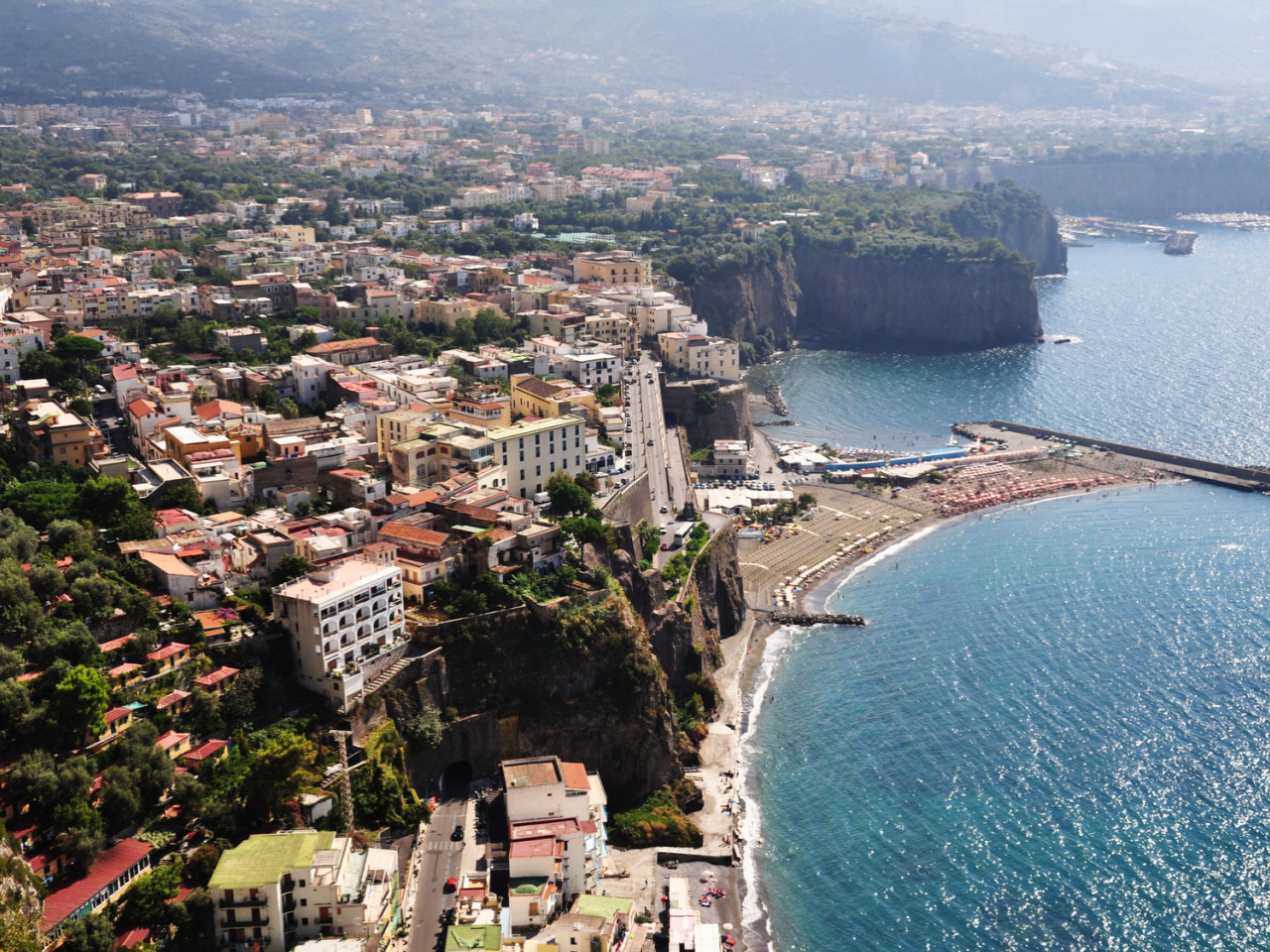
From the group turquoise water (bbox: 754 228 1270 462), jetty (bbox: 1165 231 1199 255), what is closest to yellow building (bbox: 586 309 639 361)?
turquoise water (bbox: 754 228 1270 462)

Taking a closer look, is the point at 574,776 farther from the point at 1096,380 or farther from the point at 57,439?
the point at 1096,380

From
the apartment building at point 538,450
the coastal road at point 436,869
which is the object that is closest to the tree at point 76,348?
the apartment building at point 538,450

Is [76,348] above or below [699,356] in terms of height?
above

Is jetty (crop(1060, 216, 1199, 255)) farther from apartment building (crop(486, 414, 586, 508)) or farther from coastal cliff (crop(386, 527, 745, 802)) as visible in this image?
coastal cliff (crop(386, 527, 745, 802))

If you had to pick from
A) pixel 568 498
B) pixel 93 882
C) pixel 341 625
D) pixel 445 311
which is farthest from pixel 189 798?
pixel 445 311

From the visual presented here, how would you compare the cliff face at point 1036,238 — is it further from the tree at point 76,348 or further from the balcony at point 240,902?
the balcony at point 240,902
